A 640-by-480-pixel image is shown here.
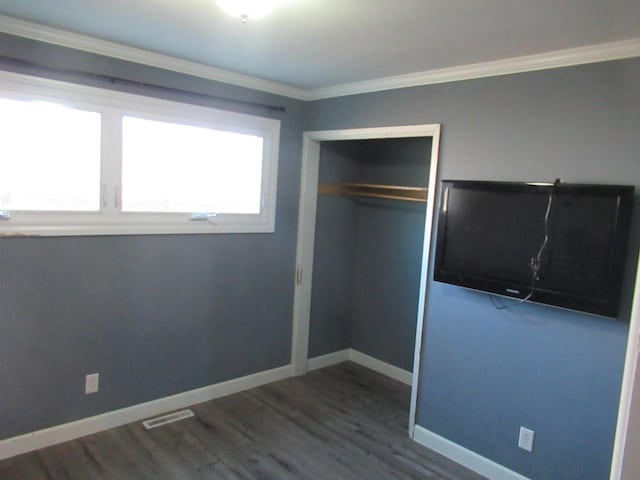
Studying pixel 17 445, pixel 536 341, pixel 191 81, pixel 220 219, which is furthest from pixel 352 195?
pixel 17 445

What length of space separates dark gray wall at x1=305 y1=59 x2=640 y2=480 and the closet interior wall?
0.98m

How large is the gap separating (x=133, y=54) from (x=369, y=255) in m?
2.63

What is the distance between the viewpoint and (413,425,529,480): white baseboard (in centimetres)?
266

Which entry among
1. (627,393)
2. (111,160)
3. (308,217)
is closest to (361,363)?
(308,217)

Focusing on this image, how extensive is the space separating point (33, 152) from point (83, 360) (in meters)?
1.32

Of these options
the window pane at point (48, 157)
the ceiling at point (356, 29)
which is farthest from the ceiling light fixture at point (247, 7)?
the window pane at point (48, 157)

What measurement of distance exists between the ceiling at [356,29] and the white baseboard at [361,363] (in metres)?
2.64

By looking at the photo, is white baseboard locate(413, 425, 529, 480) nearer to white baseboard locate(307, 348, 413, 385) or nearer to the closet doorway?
the closet doorway

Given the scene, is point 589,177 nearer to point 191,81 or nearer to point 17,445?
point 191,81

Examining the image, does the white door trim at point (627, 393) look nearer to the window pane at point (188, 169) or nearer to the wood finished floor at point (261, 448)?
the wood finished floor at point (261, 448)

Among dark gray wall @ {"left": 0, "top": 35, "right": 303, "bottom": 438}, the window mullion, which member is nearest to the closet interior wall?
dark gray wall @ {"left": 0, "top": 35, "right": 303, "bottom": 438}

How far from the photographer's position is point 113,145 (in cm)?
281

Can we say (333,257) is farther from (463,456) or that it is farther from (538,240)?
(538,240)

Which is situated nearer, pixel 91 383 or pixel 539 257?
pixel 539 257
